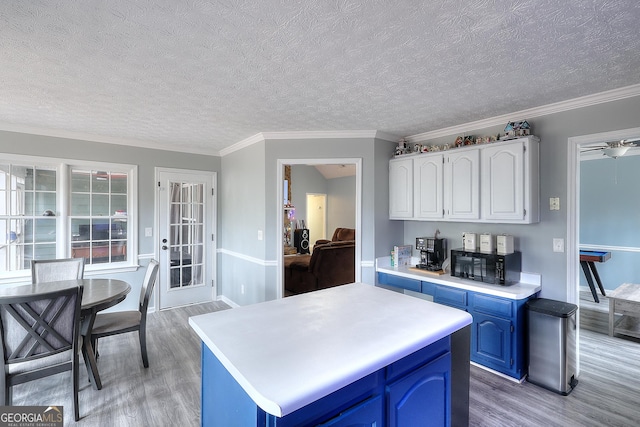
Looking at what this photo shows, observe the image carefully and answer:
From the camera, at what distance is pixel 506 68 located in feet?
6.58

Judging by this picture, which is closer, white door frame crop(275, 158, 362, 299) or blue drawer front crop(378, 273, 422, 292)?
blue drawer front crop(378, 273, 422, 292)

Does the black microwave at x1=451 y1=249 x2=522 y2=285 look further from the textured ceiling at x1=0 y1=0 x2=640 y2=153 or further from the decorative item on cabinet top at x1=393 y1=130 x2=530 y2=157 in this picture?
the textured ceiling at x1=0 y1=0 x2=640 y2=153

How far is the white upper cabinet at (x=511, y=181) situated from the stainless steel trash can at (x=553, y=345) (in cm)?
76

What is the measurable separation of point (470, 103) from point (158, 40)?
243 cm

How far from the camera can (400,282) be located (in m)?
3.44

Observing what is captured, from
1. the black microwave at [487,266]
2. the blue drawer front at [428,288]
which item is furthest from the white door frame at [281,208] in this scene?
the black microwave at [487,266]

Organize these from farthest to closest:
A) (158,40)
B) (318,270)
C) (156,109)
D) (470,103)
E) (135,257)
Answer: (318,270), (135,257), (156,109), (470,103), (158,40)

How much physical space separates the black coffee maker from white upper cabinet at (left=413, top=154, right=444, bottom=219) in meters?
0.28

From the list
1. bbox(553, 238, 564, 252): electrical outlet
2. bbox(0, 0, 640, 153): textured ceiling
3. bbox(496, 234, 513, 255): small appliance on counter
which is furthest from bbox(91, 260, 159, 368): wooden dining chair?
bbox(553, 238, 564, 252): electrical outlet

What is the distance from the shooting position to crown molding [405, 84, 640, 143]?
234 cm

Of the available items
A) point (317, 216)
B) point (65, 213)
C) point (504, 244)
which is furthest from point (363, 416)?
point (317, 216)

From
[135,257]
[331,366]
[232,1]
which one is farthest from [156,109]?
[331,366]

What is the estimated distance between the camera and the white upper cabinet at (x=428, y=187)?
10.9ft

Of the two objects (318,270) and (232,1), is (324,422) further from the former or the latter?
(318,270)
